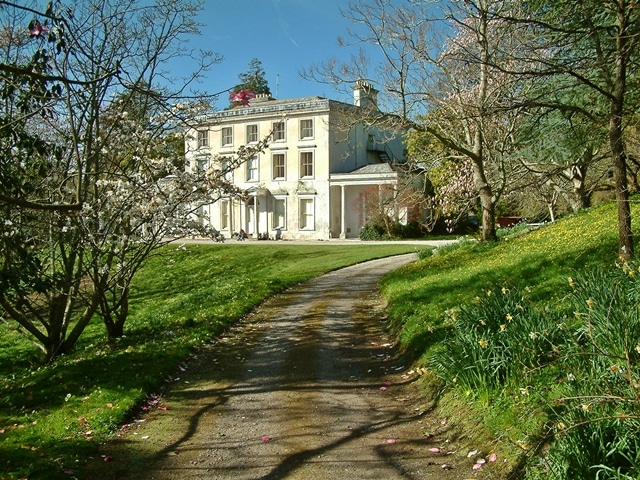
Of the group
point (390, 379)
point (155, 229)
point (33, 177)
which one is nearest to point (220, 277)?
point (155, 229)

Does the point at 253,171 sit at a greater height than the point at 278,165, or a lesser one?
lesser

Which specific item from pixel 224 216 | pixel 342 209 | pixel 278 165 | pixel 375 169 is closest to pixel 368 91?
pixel 375 169

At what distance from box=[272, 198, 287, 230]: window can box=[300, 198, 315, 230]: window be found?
128 centimetres

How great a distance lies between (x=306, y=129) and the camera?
43.1 meters

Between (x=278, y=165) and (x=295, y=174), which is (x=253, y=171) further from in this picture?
(x=295, y=174)

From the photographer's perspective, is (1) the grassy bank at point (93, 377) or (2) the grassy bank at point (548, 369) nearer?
(2) the grassy bank at point (548, 369)

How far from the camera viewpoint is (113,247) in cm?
1111

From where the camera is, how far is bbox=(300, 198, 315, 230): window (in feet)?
142

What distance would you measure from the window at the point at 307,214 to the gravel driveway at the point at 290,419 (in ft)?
104

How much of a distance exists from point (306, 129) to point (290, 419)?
37.4 metres

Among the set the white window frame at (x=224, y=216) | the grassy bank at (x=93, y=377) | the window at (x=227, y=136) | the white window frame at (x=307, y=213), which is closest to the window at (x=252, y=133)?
the window at (x=227, y=136)

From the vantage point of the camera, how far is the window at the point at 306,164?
43.4 m

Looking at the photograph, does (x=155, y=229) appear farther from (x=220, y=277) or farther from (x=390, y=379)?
(x=220, y=277)

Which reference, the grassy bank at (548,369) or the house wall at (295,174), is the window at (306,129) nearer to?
the house wall at (295,174)
